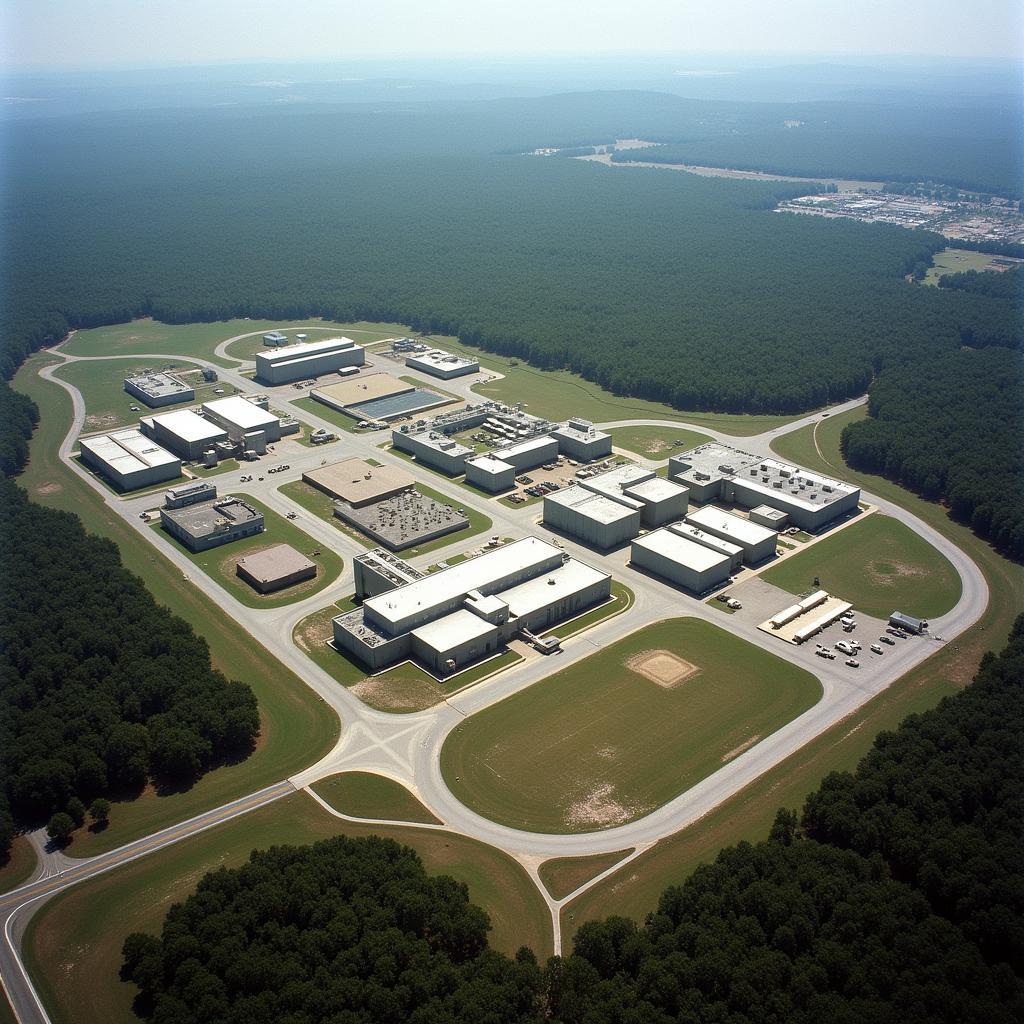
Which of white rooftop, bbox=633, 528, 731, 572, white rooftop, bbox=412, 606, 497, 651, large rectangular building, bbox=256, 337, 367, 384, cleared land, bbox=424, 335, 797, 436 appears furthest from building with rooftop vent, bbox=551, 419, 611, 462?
large rectangular building, bbox=256, 337, 367, 384

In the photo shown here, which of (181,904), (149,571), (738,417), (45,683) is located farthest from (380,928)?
(738,417)

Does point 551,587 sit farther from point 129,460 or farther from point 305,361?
point 305,361

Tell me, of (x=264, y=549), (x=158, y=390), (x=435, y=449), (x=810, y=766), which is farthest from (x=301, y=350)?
(x=810, y=766)

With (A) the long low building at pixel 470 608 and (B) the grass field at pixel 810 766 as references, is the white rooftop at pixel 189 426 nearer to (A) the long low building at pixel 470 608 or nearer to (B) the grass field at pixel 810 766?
(A) the long low building at pixel 470 608

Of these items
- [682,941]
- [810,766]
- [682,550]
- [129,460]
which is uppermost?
[129,460]

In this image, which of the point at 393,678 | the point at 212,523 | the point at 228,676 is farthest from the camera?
the point at 212,523

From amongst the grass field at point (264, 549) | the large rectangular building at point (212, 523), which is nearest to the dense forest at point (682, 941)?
the grass field at point (264, 549)
